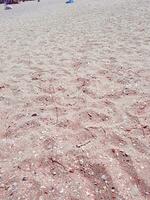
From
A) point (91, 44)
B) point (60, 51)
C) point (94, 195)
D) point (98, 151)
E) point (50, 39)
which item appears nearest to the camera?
point (94, 195)

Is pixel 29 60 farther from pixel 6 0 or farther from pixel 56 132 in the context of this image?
pixel 6 0

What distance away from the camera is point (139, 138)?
8.56 ft

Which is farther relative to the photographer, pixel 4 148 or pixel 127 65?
pixel 127 65

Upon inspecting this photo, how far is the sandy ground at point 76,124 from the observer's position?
2.14 metres

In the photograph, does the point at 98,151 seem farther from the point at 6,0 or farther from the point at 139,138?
the point at 6,0

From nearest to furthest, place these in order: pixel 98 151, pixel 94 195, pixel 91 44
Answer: pixel 94 195 < pixel 98 151 < pixel 91 44

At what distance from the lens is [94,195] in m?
2.04

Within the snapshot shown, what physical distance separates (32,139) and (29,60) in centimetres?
264

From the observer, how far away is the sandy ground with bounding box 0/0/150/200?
2143mm

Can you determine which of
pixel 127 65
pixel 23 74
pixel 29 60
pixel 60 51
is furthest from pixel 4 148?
pixel 60 51

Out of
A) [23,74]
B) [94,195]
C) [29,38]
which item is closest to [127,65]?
[23,74]

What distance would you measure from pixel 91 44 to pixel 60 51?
73 cm

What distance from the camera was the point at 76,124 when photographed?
2877 millimetres

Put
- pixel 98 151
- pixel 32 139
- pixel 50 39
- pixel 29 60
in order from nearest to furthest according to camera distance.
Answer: pixel 98 151 < pixel 32 139 < pixel 29 60 < pixel 50 39
